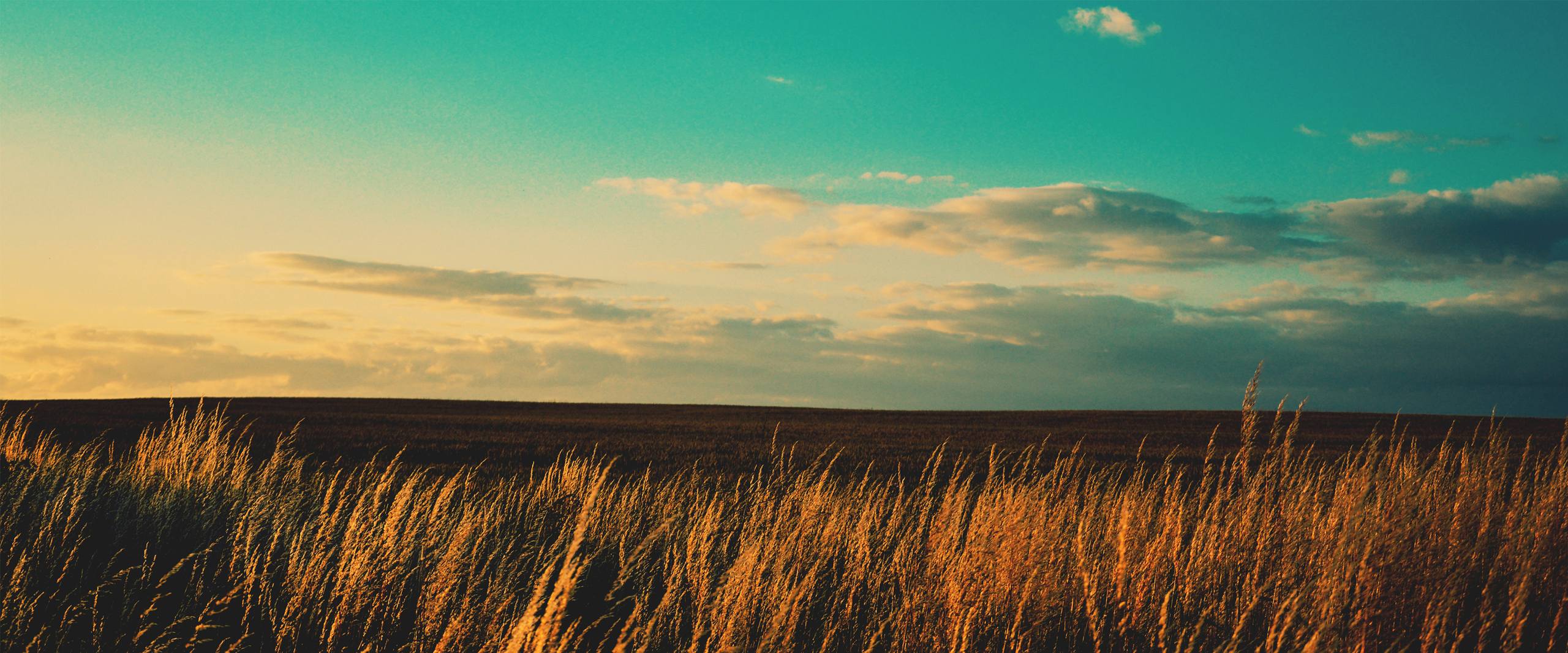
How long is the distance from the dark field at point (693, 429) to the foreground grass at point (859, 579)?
486cm

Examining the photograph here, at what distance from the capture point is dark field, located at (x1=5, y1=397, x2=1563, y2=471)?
2422 cm

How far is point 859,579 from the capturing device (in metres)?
5.96

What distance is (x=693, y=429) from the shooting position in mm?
35781

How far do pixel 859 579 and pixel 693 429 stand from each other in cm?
3025

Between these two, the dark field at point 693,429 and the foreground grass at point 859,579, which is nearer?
the foreground grass at point 859,579

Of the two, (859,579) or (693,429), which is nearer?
(859,579)

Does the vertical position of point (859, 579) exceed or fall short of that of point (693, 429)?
it exceeds it

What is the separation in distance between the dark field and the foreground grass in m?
4.86

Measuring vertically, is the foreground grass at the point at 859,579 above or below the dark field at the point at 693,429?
above

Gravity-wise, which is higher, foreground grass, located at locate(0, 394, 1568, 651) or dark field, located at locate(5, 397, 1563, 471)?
foreground grass, located at locate(0, 394, 1568, 651)

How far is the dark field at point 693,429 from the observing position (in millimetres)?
24219

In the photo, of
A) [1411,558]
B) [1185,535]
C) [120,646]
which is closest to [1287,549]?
[1411,558]

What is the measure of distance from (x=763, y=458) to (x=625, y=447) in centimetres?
517

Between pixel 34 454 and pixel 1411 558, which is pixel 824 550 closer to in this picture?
pixel 1411 558
